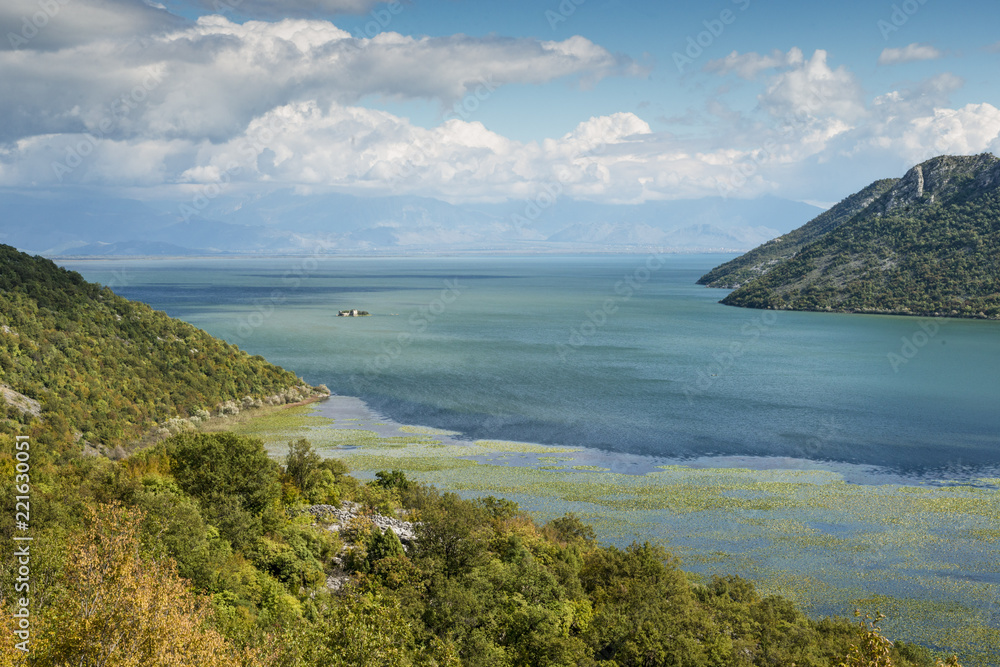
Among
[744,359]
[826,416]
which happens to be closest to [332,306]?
[744,359]

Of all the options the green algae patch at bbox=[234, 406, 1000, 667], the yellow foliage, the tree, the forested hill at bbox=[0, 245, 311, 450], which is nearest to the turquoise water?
the green algae patch at bbox=[234, 406, 1000, 667]

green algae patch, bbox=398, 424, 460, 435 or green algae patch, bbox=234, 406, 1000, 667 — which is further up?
green algae patch, bbox=398, 424, 460, 435

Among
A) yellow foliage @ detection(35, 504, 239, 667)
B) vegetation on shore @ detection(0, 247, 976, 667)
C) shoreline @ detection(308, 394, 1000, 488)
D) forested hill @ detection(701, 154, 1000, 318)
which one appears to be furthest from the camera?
forested hill @ detection(701, 154, 1000, 318)

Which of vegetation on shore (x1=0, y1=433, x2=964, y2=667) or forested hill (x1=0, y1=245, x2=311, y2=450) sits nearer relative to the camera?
vegetation on shore (x1=0, y1=433, x2=964, y2=667)

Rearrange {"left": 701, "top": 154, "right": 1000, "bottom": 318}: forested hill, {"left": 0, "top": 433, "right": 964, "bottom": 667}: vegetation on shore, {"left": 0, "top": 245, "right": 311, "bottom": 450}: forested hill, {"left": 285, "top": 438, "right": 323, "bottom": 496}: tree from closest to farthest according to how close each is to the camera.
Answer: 1. {"left": 0, "top": 433, "right": 964, "bottom": 667}: vegetation on shore
2. {"left": 285, "top": 438, "right": 323, "bottom": 496}: tree
3. {"left": 0, "top": 245, "right": 311, "bottom": 450}: forested hill
4. {"left": 701, "top": 154, "right": 1000, "bottom": 318}: forested hill

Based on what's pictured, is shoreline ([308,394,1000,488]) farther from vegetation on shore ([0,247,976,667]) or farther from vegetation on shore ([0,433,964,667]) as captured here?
vegetation on shore ([0,433,964,667])

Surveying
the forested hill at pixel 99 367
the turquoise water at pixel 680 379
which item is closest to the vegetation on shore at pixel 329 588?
the forested hill at pixel 99 367
